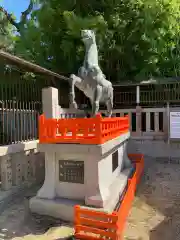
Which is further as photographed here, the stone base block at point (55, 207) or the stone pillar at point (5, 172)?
the stone pillar at point (5, 172)

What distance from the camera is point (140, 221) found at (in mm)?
4625

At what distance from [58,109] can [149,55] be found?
5850 mm

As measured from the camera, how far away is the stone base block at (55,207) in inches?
168

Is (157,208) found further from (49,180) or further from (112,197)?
(49,180)

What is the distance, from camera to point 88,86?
5855mm

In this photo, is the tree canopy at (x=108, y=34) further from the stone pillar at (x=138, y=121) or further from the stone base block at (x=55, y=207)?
the stone base block at (x=55, y=207)

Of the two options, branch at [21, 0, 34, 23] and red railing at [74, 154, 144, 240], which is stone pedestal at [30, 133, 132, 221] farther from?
branch at [21, 0, 34, 23]

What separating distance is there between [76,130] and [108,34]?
20.1ft

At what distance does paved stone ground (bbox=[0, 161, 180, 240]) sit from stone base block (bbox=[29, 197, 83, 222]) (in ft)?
0.44

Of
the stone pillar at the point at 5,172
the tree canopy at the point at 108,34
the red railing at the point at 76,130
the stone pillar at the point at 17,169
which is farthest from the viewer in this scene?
the tree canopy at the point at 108,34

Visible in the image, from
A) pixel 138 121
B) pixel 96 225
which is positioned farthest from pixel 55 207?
pixel 138 121

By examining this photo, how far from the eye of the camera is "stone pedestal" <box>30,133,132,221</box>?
164 inches

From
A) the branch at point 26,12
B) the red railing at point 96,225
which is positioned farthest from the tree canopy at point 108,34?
the red railing at point 96,225

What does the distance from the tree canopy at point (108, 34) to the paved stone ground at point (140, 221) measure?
5.27m
